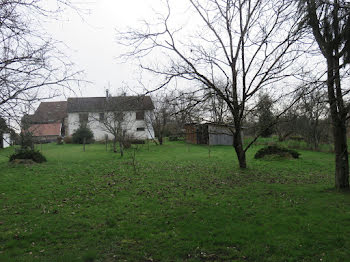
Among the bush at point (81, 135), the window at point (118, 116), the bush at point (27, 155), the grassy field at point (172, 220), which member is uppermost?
the window at point (118, 116)

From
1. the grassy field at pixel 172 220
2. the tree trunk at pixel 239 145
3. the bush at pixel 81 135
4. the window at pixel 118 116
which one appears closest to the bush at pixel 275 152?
the tree trunk at pixel 239 145

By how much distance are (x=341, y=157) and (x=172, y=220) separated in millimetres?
5396

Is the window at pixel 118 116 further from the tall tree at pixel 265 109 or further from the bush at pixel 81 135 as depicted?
the tall tree at pixel 265 109

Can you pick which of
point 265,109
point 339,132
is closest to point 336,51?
point 339,132

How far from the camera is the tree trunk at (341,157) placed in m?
7.61

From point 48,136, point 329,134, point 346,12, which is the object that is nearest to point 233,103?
point 346,12

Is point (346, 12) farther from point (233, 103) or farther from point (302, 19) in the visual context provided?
point (233, 103)

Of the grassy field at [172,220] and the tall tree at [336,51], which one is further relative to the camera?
the tall tree at [336,51]

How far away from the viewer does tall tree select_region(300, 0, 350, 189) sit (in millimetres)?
6691

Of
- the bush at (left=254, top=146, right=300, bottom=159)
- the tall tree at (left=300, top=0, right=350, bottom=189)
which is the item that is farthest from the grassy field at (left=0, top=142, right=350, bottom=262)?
the bush at (left=254, top=146, right=300, bottom=159)

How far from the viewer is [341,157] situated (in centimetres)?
765

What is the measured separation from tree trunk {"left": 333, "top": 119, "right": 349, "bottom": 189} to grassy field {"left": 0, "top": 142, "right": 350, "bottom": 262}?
0.42 meters

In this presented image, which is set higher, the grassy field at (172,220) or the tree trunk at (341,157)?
the tree trunk at (341,157)

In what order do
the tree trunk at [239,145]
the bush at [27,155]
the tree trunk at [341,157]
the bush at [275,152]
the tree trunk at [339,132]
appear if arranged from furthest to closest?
the bush at [275,152] < the bush at [27,155] < the tree trunk at [239,145] < the tree trunk at [341,157] < the tree trunk at [339,132]
